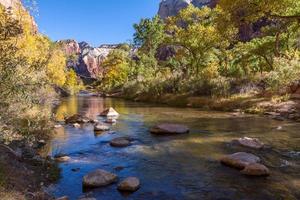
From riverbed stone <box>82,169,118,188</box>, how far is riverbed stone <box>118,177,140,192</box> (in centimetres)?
58

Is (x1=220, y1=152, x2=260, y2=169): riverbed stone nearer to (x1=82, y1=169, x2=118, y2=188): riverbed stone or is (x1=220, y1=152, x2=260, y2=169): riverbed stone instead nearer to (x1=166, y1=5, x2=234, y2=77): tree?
(x1=82, y1=169, x2=118, y2=188): riverbed stone

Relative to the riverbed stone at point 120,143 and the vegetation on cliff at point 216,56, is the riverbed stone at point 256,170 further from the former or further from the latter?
the vegetation on cliff at point 216,56

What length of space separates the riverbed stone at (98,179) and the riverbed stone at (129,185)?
0.58 m

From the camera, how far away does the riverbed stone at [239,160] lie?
42.2 ft

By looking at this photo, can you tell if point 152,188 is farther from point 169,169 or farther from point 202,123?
point 202,123

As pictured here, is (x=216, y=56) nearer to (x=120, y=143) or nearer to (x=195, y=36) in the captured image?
(x=195, y=36)

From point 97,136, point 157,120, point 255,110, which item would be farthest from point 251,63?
point 97,136

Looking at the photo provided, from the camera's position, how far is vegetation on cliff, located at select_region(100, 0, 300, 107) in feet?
106

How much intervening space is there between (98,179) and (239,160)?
5.41 m

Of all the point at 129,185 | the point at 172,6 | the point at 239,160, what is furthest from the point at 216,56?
the point at 172,6

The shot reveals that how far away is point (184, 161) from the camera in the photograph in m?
14.0

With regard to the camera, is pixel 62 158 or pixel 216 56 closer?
pixel 62 158

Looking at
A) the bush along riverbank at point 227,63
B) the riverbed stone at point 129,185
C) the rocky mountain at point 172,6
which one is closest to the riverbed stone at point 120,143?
the riverbed stone at point 129,185

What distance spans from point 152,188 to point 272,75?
2558 centimetres
